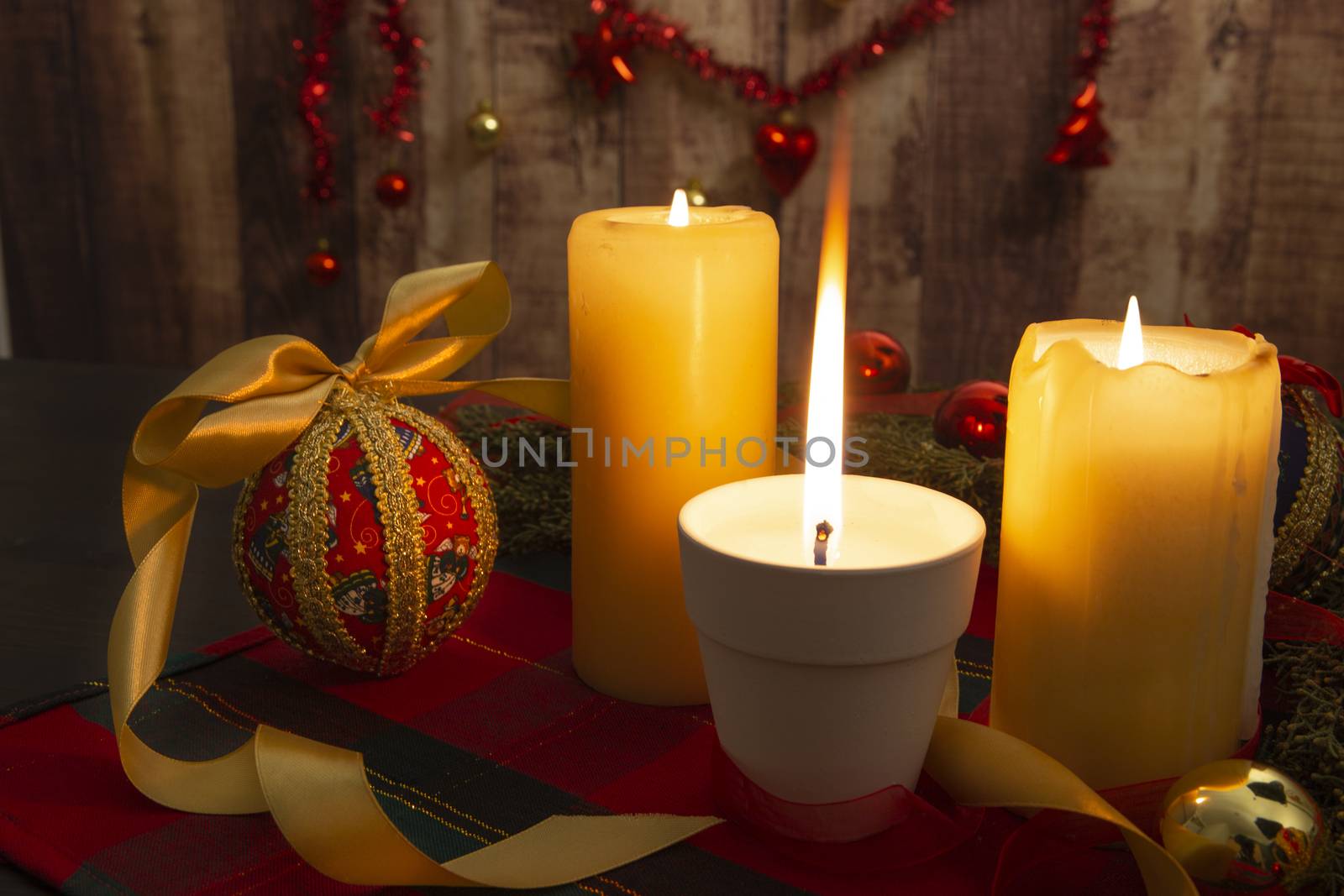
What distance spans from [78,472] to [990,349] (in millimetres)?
1382

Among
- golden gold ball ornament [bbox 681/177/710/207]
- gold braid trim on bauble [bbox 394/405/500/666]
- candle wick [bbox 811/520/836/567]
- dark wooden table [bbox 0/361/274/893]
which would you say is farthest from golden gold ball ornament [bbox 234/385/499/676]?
golden gold ball ornament [bbox 681/177/710/207]

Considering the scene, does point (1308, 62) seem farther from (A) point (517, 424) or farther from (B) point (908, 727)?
(B) point (908, 727)

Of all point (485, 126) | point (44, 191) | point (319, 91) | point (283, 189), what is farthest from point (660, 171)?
point (44, 191)

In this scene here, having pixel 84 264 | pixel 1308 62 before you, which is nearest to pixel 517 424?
pixel 1308 62

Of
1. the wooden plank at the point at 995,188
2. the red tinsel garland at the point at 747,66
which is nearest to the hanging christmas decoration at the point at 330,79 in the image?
the red tinsel garland at the point at 747,66

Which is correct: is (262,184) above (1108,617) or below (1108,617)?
above

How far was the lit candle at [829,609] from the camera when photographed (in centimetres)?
44

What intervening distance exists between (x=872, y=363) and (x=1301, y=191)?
41.6 inches

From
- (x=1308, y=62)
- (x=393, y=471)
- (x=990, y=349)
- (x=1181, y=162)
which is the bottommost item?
(x=990, y=349)

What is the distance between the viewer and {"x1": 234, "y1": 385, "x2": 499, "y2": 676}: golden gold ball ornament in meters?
0.58

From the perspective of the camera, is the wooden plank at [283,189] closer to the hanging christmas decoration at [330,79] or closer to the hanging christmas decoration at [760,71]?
the hanging christmas decoration at [330,79]

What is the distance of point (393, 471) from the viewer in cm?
60

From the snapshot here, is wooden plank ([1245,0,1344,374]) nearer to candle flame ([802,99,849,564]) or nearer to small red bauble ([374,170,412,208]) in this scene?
small red bauble ([374,170,412,208])

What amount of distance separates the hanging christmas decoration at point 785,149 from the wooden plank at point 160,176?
0.93 metres
